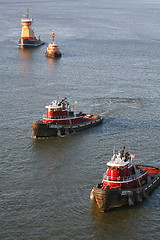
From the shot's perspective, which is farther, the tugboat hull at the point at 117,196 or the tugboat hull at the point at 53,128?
the tugboat hull at the point at 53,128

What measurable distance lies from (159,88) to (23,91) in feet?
83.6

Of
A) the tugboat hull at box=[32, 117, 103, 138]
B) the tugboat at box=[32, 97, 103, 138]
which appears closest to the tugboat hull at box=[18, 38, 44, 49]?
the tugboat at box=[32, 97, 103, 138]

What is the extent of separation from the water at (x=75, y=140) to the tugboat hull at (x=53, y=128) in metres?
0.95

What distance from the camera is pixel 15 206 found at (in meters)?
47.2

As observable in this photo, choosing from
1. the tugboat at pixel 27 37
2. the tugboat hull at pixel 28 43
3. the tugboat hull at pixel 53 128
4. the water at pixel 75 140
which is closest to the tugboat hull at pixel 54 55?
the water at pixel 75 140

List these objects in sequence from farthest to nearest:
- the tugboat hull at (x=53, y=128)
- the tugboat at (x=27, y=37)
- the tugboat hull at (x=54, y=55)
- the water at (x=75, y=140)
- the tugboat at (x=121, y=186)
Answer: the tugboat at (x=27, y=37) → the tugboat hull at (x=54, y=55) → the tugboat hull at (x=53, y=128) → the tugboat at (x=121, y=186) → the water at (x=75, y=140)

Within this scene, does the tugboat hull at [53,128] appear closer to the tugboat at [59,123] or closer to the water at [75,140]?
the tugboat at [59,123]

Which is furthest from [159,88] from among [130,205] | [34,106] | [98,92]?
[130,205]

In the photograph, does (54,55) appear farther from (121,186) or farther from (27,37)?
(121,186)

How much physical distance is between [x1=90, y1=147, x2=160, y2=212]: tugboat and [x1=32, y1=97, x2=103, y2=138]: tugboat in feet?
58.9

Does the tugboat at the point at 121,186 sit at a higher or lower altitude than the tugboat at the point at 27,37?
lower

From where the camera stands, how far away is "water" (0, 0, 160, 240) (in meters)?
44.5

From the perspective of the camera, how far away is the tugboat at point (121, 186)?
148 ft

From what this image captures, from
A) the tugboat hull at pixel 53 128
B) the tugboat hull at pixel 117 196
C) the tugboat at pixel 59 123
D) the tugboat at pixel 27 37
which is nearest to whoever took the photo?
the tugboat hull at pixel 117 196
